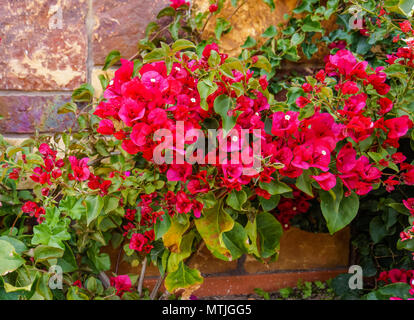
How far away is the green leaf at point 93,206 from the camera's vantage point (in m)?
0.83

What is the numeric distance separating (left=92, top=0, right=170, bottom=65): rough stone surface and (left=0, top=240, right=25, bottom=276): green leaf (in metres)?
0.60

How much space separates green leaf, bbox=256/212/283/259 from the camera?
0.97 meters

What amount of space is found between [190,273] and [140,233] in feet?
0.63

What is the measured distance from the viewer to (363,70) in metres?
0.76

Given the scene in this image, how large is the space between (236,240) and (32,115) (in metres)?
0.75

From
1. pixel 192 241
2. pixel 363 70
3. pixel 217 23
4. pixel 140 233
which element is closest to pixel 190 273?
pixel 192 241

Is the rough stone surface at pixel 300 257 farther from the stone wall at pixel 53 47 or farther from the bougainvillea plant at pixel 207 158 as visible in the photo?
the stone wall at pixel 53 47

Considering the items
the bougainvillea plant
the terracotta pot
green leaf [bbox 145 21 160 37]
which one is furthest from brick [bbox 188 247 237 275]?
green leaf [bbox 145 21 160 37]

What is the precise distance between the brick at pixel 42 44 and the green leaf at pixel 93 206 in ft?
1.53

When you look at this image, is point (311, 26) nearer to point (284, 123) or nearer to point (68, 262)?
point (284, 123)

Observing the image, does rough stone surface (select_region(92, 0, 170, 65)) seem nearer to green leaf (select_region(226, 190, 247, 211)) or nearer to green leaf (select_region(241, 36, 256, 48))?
green leaf (select_region(241, 36, 256, 48))

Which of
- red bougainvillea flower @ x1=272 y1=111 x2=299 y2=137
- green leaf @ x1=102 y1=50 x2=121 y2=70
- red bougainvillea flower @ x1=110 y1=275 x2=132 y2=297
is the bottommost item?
red bougainvillea flower @ x1=110 y1=275 x2=132 y2=297

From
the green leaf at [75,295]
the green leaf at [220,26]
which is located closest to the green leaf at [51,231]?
the green leaf at [75,295]

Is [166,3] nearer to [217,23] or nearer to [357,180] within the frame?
[217,23]
